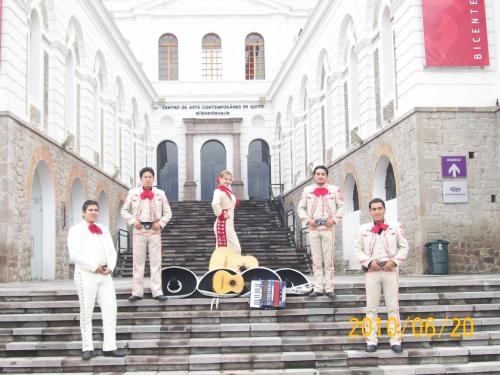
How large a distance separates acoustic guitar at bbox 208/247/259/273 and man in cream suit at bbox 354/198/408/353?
232 cm

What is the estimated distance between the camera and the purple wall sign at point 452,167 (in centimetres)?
1421

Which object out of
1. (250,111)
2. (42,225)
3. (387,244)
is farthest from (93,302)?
(250,111)

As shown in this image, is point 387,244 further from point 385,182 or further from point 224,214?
point 385,182

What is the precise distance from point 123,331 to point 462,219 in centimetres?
829

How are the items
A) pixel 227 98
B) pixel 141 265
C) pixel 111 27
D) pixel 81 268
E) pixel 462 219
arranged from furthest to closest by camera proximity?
pixel 227 98 → pixel 111 27 → pixel 462 219 → pixel 141 265 → pixel 81 268

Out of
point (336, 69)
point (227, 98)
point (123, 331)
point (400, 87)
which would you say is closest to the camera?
point (123, 331)

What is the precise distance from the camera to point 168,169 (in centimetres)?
3331

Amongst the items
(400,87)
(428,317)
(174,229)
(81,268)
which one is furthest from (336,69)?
(81,268)

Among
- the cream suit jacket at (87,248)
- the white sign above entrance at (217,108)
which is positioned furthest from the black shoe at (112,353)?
the white sign above entrance at (217,108)

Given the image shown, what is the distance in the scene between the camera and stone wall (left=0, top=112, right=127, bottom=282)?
13805mm

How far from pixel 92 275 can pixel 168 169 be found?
26078mm

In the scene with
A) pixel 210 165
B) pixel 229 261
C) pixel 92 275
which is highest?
pixel 210 165

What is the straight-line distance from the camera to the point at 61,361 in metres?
7.59

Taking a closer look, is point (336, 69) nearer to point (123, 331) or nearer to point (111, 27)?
point (111, 27)
